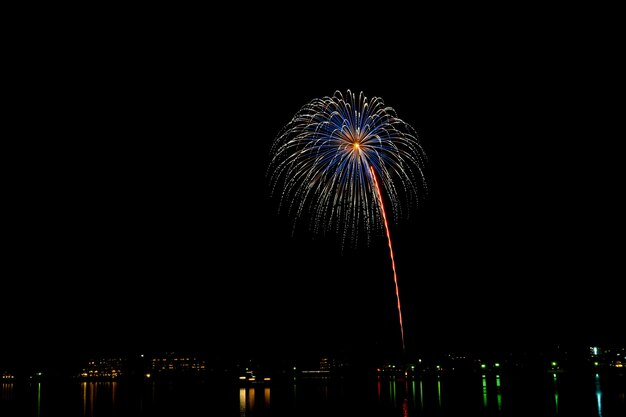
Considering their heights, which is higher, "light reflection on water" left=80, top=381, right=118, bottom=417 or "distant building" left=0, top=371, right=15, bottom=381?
"light reflection on water" left=80, top=381, right=118, bottom=417

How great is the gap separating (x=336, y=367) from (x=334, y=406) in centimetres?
11056

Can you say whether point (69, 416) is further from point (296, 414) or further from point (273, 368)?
point (273, 368)

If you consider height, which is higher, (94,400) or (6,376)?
(94,400)

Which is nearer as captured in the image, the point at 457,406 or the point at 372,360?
the point at 457,406

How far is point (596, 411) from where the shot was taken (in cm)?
3522

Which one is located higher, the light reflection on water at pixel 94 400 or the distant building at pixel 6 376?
the light reflection on water at pixel 94 400

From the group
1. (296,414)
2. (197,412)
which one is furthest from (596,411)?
(197,412)

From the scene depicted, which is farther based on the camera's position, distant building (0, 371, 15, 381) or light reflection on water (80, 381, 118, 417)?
distant building (0, 371, 15, 381)

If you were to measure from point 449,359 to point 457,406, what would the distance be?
99.3m

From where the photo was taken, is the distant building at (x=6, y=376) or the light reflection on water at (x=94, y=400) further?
the distant building at (x=6, y=376)

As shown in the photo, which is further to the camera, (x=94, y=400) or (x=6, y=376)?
(x=6, y=376)

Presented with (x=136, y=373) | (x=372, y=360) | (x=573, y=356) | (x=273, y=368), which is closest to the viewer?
(x=573, y=356)

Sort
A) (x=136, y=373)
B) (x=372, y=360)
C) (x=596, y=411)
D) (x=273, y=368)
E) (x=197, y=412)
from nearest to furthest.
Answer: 1. (x=596, y=411)
2. (x=197, y=412)
3. (x=372, y=360)
4. (x=273, y=368)
5. (x=136, y=373)

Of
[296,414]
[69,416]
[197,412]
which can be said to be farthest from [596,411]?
[69,416]
